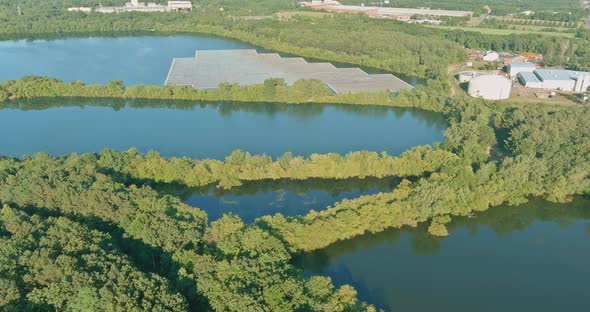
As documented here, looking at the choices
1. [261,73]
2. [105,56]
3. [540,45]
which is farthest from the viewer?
[540,45]

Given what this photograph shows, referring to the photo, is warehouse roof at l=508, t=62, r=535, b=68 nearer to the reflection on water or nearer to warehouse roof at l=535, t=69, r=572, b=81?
warehouse roof at l=535, t=69, r=572, b=81

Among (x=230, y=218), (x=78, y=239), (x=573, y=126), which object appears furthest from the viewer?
(x=573, y=126)

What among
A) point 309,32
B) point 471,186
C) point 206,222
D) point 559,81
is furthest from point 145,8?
point 471,186

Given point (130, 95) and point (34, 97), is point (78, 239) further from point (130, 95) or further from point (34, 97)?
point (34, 97)

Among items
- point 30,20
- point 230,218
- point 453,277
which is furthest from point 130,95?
point 30,20

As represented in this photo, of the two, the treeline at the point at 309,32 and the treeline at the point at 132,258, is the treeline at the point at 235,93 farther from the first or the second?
the treeline at the point at 132,258

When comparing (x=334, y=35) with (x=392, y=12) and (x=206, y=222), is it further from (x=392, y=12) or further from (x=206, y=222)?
(x=206, y=222)
